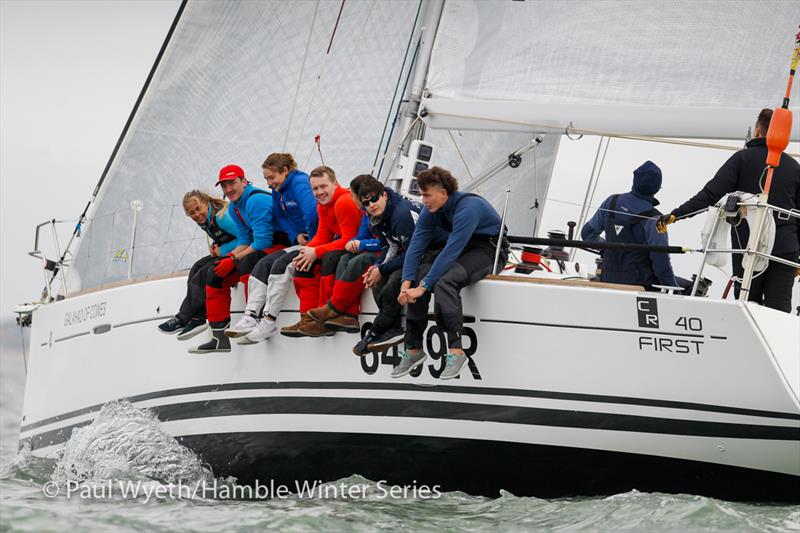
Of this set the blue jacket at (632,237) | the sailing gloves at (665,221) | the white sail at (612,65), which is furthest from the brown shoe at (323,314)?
the white sail at (612,65)

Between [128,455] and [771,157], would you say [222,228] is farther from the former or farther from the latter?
[771,157]

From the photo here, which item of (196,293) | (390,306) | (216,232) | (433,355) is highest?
(216,232)

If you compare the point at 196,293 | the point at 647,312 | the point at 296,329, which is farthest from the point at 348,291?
the point at 647,312

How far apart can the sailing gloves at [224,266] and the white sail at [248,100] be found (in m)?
1.49

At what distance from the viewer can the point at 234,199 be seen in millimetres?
7168

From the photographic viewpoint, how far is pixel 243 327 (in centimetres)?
673

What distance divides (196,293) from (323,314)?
3.48 feet

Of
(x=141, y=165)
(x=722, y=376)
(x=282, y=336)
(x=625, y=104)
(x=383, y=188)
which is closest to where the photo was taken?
(x=722, y=376)

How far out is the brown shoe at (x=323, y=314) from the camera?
21.0 feet

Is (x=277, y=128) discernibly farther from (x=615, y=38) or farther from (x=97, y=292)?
(x=615, y=38)

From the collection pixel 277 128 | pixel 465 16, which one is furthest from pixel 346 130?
pixel 465 16

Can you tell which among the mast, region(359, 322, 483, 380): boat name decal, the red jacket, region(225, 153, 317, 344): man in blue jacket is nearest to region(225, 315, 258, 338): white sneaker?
region(225, 153, 317, 344): man in blue jacket

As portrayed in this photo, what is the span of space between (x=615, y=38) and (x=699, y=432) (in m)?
3.04

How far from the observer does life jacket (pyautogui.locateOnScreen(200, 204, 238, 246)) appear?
24.0 ft
